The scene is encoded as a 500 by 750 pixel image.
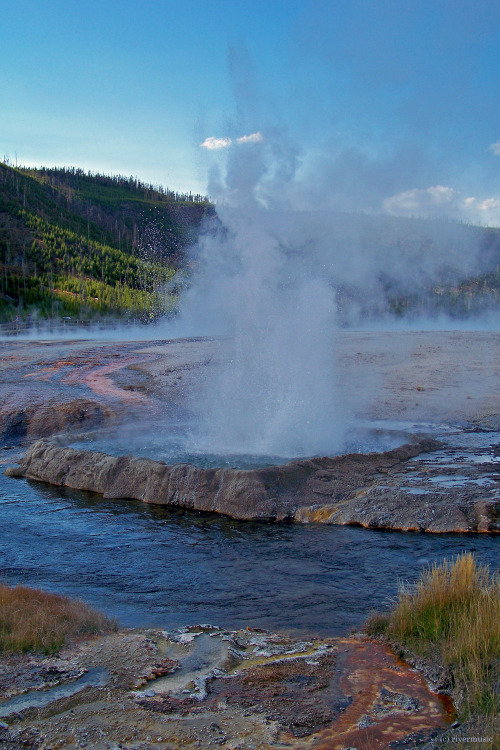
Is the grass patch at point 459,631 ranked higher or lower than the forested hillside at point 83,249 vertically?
lower

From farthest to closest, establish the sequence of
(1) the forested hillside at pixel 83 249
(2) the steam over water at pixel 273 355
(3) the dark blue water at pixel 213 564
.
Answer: (1) the forested hillside at pixel 83 249
(2) the steam over water at pixel 273 355
(3) the dark blue water at pixel 213 564

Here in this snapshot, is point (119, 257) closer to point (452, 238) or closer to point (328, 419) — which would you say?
point (452, 238)

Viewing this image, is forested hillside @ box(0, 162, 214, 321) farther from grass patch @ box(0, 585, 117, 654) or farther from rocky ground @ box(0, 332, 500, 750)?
grass patch @ box(0, 585, 117, 654)

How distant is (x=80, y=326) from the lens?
169 ft

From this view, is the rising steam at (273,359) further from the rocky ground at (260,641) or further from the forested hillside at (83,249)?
the forested hillside at (83,249)

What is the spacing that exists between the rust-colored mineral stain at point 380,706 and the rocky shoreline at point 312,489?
10.6 ft

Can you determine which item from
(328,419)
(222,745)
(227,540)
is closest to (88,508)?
(227,540)

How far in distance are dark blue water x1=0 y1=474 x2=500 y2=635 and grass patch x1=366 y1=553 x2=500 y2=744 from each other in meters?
0.63

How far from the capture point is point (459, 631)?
4137 millimetres

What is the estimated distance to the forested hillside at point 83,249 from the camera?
6294 centimetres

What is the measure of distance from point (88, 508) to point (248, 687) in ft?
17.5

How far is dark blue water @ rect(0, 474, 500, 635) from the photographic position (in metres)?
5.51

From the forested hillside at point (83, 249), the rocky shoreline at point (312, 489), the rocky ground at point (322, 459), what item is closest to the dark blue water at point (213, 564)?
the rocky shoreline at point (312, 489)

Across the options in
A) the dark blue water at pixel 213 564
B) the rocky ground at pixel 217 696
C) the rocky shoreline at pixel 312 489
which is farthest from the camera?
the rocky shoreline at pixel 312 489
